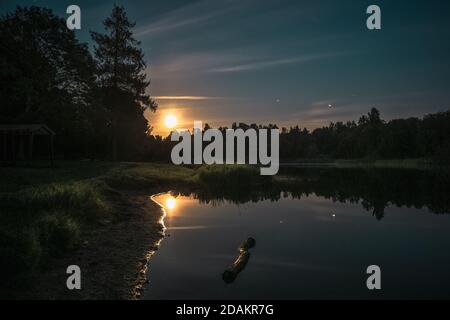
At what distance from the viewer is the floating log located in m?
10.8

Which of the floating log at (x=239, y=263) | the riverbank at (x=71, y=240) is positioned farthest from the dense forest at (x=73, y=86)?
the floating log at (x=239, y=263)

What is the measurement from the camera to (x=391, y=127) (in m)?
143

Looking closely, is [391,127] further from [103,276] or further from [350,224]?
[103,276]

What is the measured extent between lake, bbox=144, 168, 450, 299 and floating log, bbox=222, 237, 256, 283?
0.15 meters

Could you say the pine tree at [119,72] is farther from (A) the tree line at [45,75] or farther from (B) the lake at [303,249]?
(B) the lake at [303,249]

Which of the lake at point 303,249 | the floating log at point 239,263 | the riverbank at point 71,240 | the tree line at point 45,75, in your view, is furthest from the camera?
the tree line at point 45,75

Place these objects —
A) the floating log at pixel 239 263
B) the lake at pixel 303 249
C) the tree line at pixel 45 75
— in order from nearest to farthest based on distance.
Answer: the lake at pixel 303 249, the floating log at pixel 239 263, the tree line at pixel 45 75

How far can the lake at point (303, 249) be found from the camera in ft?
33.1

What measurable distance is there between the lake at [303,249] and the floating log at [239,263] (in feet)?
0.50

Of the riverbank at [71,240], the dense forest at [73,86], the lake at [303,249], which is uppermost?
the dense forest at [73,86]

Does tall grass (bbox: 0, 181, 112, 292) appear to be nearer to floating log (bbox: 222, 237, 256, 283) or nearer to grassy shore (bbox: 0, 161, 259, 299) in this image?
grassy shore (bbox: 0, 161, 259, 299)

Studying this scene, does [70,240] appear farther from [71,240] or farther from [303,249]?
[303,249]
